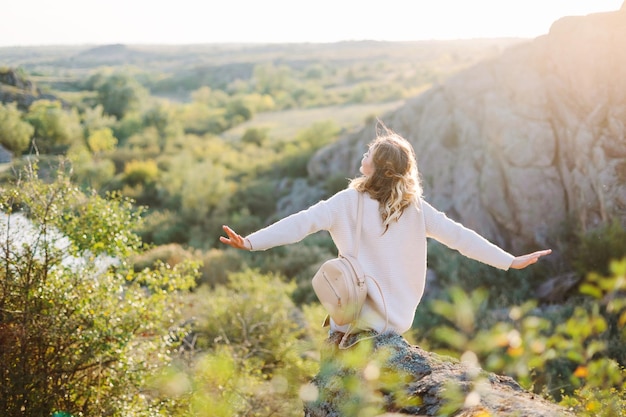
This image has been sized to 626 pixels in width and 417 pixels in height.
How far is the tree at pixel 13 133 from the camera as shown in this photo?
60.0ft

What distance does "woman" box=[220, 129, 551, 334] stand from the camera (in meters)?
3.64

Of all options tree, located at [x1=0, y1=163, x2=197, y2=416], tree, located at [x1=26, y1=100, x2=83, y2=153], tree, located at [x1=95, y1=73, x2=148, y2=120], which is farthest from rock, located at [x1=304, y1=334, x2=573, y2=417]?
tree, located at [x1=95, y1=73, x2=148, y2=120]

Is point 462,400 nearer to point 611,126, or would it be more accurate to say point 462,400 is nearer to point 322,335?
point 322,335

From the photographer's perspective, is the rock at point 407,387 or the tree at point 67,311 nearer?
the rock at point 407,387

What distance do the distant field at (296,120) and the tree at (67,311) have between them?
24429 millimetres

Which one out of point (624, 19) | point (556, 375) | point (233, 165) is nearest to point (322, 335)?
point (556, 375)

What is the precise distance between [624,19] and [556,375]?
6826 mm

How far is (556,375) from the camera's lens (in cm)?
803

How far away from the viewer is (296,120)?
45.1m

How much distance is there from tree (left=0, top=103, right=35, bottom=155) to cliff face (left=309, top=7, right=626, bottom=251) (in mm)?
11854

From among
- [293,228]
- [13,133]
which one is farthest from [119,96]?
[293,228]

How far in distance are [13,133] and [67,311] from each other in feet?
55.9

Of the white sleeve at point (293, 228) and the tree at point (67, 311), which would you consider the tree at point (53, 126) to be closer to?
the tree at point (67, 311)

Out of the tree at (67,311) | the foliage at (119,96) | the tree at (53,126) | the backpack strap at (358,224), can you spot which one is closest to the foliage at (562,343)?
the backpack strap at (358,224)
